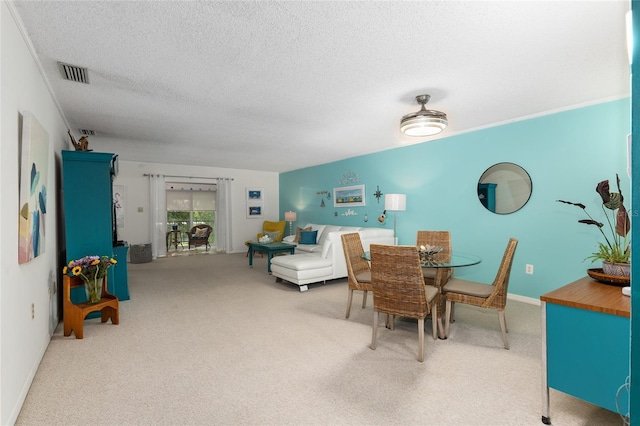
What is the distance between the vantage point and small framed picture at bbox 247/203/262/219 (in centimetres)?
898

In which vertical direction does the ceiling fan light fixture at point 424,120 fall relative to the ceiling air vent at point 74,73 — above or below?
below

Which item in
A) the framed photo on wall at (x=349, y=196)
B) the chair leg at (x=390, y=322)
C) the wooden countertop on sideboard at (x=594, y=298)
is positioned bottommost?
the chair leg at (x=390, y=322)

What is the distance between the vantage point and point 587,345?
1578 millimetres

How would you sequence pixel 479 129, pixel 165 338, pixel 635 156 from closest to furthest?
pixel 635 156
pixel 165 338
pixel 479 129

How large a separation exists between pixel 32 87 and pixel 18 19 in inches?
22.5

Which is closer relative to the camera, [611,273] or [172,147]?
[611,273]

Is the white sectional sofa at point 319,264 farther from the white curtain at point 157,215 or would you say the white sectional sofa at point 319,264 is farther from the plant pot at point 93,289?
the white curtain at point 157,215

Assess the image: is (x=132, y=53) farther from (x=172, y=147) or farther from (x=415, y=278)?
(x=172, y=147)

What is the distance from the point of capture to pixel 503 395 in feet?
6.49

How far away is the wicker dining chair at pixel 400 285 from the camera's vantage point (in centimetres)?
240

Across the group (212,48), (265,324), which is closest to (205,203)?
(265,324)

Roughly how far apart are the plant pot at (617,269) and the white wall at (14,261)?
347 cm

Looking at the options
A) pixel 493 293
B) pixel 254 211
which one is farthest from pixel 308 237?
pixel 493 293

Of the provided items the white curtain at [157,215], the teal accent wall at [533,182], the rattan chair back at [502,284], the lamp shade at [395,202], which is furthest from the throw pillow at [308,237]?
the rattan chair back at [502,284]
